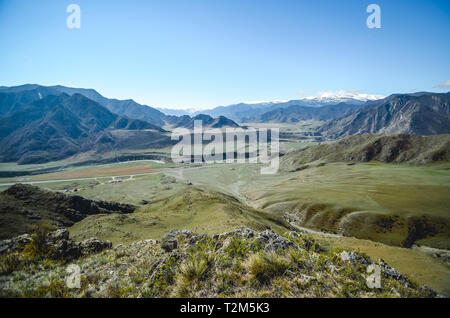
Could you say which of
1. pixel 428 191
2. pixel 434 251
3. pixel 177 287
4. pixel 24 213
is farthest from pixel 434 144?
pixel 24 213

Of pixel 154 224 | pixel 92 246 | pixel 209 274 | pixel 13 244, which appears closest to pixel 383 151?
pixel 154 224

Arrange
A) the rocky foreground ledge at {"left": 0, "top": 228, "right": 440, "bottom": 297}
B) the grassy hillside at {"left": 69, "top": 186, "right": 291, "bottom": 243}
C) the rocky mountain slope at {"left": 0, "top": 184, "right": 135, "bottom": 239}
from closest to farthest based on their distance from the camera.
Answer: the rocky foreground ledge at {"left": 0, "top": 228, "right": 440, "bottom": 297} → the grassy hillside at {"left": 69, "top": 186, "right": 291, "bottom": 243} → the rocky mountain slope at {"left": 0, "top": 184, "right": 135, "bottom": 239}

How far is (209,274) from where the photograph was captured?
25.0 feet

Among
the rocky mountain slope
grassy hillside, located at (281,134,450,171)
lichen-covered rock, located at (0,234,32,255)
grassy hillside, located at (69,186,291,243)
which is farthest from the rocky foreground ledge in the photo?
grassy hillside, located at (281,134,450,171)

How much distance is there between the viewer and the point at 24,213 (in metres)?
38.3

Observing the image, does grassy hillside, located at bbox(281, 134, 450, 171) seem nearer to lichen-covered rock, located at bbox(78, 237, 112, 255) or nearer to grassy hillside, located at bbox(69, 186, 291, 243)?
grassy hillside, located at bbox(69, 186, 291, 243)

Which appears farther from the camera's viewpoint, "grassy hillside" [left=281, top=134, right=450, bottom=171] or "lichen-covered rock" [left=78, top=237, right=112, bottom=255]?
"grassy hillside" [left=281, top=134, right=450, bottom=171]

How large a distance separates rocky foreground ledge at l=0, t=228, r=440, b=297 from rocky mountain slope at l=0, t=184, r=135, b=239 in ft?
99.4

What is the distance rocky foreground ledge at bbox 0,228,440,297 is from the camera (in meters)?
6.85

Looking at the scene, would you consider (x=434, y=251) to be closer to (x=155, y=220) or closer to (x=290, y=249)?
(x=290, y=249)

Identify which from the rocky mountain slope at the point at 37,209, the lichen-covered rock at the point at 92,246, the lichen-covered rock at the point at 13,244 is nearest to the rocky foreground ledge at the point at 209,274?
the lichen-covered rock at the point at 13,244

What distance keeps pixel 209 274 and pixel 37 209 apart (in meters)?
51.3

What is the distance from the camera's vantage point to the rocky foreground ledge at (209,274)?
22.5 ft
